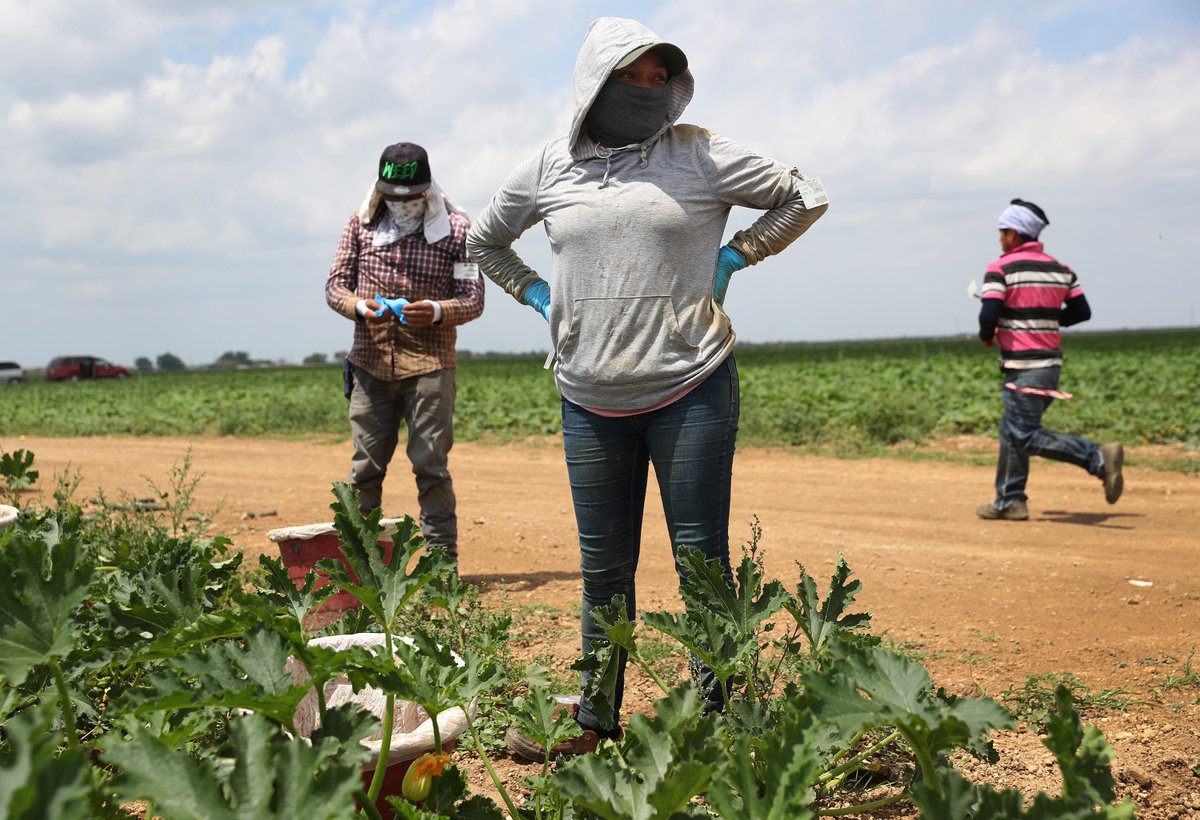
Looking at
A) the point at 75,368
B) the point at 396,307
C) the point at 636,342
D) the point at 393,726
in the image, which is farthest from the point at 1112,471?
the point at 75,368

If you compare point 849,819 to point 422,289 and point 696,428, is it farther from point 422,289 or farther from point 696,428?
point 422,289

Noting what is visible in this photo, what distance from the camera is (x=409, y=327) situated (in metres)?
4.76

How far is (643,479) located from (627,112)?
0.99m

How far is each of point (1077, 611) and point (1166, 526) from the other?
2680 mm

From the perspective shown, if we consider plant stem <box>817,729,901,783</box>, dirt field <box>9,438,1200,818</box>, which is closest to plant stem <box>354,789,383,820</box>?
plant stem <box>817,729,901,783</box>

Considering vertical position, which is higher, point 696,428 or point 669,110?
point 669,110

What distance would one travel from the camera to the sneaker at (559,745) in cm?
282

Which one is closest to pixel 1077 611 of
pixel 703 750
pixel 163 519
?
pixel 703 750

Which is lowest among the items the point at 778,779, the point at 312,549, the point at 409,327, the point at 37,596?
the point at 312,549

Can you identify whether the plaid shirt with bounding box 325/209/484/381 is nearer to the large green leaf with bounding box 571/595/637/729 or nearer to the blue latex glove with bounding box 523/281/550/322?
the blue latex glove with bounding box 523/281/550/322

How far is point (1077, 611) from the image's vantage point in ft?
15.0

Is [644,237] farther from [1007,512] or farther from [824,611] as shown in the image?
[1007,512]

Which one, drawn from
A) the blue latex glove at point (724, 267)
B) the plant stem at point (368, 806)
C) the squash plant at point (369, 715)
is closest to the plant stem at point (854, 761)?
the squash plant at point (369, 715)

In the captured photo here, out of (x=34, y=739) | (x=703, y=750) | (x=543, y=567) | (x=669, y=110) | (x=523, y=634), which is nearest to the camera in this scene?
(x=34, y=739)
